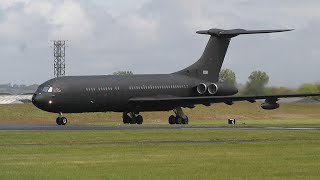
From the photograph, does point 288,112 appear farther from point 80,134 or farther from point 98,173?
point 98,173

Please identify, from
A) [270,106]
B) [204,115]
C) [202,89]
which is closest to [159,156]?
[270,106]

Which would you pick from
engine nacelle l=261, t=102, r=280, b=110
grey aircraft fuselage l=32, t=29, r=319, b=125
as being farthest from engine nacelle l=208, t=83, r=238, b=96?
engine nacelle l=261, t=102, r=280, b=110

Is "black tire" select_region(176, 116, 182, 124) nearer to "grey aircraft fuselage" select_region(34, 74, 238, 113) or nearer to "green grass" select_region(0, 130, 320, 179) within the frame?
"grey aircraft fuselage" select_region(34, 74, 238, 113)

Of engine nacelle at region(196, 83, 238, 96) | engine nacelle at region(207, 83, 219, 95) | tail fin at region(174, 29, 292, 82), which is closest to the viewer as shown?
engine nacelle at region(207, 83, 219, 95)

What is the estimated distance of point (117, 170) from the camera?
27.6m

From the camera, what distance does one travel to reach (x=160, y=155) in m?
33.5

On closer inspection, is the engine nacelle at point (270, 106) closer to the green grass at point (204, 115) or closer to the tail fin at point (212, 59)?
the tail fin at point (212, 59)

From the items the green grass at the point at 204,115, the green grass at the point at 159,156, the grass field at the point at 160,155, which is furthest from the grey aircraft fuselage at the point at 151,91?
the green grass at the point at 159,156

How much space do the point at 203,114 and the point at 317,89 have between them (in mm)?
30105

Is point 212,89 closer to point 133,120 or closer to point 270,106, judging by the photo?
point 133,120

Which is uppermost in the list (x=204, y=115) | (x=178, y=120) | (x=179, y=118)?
(x=204, y=115)

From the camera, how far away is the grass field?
26.6 metres

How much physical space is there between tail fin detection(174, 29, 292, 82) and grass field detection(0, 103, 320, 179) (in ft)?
96.4

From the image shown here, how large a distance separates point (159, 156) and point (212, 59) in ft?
158
